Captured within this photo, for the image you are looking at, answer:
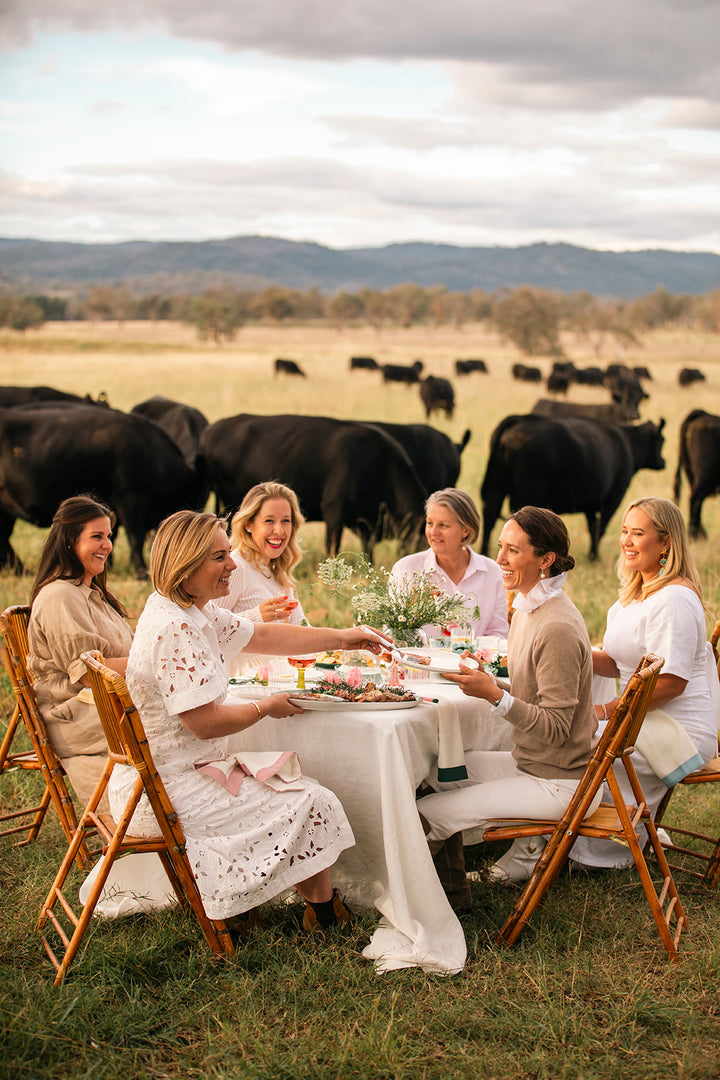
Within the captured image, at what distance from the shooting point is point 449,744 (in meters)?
4.05

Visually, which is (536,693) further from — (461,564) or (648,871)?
(461,564)

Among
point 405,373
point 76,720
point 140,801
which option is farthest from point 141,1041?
point 405,373

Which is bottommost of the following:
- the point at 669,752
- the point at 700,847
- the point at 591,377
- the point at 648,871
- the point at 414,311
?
the point at 700,847

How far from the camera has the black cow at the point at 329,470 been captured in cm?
1099

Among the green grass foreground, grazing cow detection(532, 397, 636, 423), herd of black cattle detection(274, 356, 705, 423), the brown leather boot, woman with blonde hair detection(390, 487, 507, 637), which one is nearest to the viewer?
the green grass foreground

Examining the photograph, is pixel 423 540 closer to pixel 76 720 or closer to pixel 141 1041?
pixel 76 720

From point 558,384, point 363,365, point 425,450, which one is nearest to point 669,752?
point 425,450

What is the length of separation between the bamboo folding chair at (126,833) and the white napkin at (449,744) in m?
1.04

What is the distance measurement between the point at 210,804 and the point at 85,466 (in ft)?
26.6

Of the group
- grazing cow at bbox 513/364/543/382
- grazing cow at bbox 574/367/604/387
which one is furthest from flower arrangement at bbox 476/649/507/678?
grazing cow at bbox 513/364/543/382

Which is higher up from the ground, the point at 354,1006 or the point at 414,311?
the point at 414,311

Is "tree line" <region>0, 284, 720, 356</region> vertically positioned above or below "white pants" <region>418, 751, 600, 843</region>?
above

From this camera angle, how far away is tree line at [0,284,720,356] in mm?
70062

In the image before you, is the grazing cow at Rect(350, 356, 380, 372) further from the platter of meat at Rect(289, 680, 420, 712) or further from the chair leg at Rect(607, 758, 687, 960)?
the chair leg at Rect(607, 758, 687, 960)
